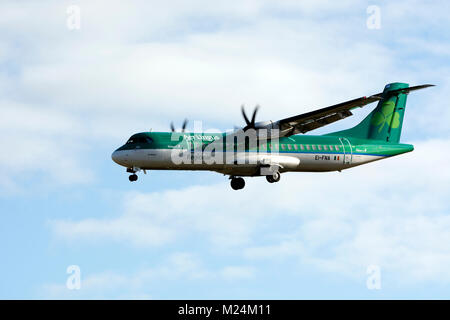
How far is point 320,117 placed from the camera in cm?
3603

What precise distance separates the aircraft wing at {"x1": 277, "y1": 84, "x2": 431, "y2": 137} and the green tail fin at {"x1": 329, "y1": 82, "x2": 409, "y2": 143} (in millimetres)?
4609

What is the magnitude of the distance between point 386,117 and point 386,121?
0.92ft

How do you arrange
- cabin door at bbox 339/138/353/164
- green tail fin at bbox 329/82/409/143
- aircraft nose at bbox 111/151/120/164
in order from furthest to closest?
1. green tail fin at bbox 329/82/409/143
2. cabin door at bbox 339/138/353/164
3. aircraft nose at bbox 111/151/120/164

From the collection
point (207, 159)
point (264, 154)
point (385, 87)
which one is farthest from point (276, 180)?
point (385, 87)

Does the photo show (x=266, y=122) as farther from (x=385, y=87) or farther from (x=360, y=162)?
(x=385, y=87)

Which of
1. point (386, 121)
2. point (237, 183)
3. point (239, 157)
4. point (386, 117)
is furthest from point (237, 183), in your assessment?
point (386, 117)

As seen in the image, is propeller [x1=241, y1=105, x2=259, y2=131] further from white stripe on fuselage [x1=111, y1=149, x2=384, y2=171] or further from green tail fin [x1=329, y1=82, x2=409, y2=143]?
green tail fin [x1=329, y1=82, x2=409, y2=143]

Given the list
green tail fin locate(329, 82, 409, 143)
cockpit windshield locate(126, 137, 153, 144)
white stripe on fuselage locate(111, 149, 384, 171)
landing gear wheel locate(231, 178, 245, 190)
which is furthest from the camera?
green tail fin locate(329, 82, 409, 143)

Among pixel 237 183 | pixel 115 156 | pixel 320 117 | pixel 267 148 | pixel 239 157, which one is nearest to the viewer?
pixel 320 117

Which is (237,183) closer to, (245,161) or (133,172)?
(245,161)

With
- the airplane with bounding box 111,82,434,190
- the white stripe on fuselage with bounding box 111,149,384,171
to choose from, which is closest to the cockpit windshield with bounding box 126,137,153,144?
the airplane with bounding box 111,82,434,190

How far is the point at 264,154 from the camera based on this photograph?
3762 cm

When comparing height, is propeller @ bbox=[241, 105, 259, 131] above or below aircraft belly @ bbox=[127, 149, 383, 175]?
above

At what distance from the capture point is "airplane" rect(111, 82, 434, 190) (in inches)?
1409
